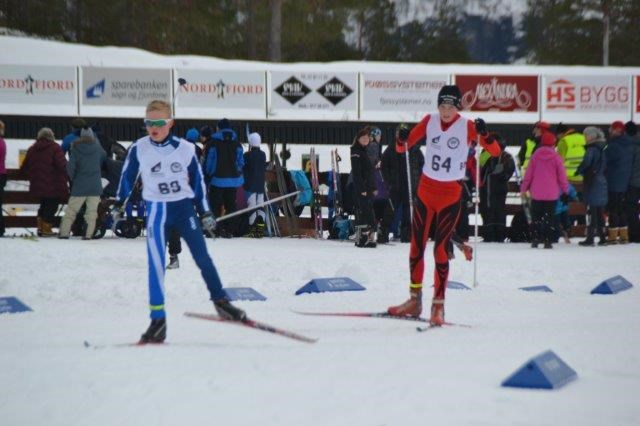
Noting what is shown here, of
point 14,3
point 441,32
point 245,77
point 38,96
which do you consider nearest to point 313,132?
point 245,77

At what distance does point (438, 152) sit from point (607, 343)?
6.75 feet

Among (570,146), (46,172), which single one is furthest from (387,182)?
(46,172)

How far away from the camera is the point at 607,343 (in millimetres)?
7016

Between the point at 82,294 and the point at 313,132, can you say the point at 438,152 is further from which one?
the point at 313,132

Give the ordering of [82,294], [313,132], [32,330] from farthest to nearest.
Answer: [313,132]
[82,294]
[32,330]

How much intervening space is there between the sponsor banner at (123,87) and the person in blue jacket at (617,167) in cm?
972

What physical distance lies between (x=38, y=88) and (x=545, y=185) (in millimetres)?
11420

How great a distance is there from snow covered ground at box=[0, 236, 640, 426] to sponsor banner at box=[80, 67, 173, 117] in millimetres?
10283

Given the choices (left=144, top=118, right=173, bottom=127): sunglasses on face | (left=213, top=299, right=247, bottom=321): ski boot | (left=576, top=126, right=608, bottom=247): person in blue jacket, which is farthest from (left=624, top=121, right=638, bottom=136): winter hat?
(left=144, top=118, right=173, bottom=127): sunglasses on face

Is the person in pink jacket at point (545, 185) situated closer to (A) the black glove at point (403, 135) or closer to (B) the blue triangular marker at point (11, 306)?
(A) the black glove at point (403, 135)

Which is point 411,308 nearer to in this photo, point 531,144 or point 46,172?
point 46,172

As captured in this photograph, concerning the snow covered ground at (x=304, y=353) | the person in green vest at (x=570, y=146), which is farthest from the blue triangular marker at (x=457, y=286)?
the person in green vest at (x=570, y=146)

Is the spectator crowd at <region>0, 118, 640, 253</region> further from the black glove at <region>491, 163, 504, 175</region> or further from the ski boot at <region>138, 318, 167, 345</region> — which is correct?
the ski boot at <region>138, 318, 167, 345</region>

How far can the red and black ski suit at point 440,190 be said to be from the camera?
8.23 m
